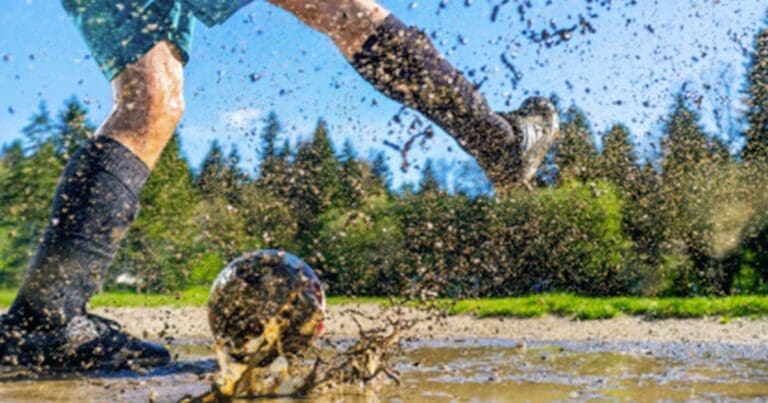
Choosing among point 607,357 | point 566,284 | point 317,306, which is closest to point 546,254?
point 566,284

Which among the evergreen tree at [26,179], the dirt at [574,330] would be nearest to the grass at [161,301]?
the dirt at [574,330]

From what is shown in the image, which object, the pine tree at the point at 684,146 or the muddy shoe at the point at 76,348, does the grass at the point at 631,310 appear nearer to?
the muddy shoe at the point at 76,348

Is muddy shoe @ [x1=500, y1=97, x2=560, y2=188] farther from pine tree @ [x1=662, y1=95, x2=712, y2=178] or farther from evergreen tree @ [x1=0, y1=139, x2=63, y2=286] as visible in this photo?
evergreen tree @ [x1=0, y1=139, x2=63, y2=286]

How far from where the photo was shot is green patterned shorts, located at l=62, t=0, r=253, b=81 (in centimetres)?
326

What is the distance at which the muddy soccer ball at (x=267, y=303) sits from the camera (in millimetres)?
2924

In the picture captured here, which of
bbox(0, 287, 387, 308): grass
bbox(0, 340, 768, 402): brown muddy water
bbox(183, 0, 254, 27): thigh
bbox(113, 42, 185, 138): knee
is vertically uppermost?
bbox(183, 0, 254, 27): thigh

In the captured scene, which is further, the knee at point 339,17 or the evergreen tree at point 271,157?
the evergreen tree at point 271,157

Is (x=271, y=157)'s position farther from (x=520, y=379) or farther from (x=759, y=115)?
(x=520, y=379)

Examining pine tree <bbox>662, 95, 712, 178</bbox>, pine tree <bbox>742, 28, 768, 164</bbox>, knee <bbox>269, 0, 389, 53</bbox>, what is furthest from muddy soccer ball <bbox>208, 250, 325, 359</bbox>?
pine tree <bbox>742, 28, 768, 164</bbox>

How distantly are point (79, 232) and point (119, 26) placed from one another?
2.74 ft

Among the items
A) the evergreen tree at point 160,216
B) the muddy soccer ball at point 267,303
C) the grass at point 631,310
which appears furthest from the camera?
the evergreen tree at point 160,216

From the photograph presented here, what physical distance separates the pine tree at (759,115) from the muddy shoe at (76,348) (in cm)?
1556

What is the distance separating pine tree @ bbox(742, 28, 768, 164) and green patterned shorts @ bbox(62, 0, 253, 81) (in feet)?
50.1

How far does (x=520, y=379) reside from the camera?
2.99 meters
